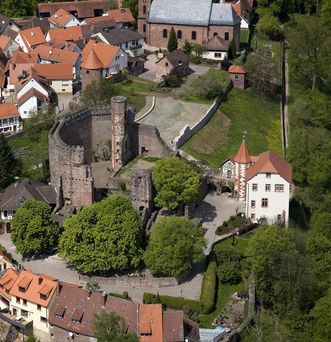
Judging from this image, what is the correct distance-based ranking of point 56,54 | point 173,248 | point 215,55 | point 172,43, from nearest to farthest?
point 173,248
point 56,54
point 215,55
point 172,43

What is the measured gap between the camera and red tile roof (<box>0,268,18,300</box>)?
6641 cm

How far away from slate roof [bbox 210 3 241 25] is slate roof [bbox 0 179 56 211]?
180 ft

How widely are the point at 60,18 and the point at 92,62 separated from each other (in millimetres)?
25683

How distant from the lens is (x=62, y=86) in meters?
109

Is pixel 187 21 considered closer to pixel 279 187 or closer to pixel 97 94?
pixel 97 94

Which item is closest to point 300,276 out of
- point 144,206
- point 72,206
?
point 144,206

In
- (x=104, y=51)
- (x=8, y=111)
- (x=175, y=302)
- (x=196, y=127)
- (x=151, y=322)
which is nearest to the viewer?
(x=151, y=322)

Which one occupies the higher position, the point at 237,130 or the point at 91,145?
the point at 91,145

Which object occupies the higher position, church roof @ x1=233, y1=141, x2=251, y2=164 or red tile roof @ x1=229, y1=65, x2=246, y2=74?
church roof @ x1=233, y1=141, x2=251, y2=164

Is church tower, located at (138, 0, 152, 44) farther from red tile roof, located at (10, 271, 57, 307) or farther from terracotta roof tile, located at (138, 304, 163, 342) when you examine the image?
terracotta roof tile, located at (138, 304, 163, 342)

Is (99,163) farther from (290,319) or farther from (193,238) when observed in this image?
(290,319)

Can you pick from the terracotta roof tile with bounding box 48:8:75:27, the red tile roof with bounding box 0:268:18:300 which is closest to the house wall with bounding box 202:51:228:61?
the terracotta roof tile with bounding box 48:8:75:27

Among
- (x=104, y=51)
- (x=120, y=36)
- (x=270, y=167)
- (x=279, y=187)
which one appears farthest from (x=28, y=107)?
(x=279, y=187)

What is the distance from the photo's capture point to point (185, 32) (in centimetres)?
12888
